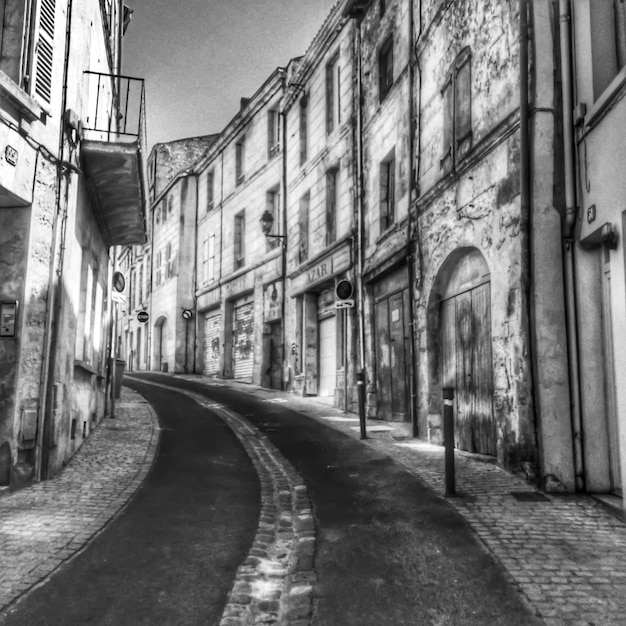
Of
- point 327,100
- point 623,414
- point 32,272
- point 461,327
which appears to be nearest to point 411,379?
point 461,327

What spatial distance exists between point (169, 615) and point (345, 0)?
48.5ft

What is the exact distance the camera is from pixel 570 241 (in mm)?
6715

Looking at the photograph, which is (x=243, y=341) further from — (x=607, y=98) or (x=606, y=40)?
(x=607, y=98)

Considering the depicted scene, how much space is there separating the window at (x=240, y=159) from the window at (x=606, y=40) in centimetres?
1805

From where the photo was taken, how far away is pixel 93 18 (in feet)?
31.1

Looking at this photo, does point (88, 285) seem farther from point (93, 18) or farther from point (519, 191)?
point (519, 191)

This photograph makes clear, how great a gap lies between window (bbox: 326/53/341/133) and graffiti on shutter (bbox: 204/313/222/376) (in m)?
10.6

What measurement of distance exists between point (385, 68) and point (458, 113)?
4.91 m

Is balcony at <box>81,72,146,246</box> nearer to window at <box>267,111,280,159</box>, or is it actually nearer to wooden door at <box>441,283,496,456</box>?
wooden door at <box>441,283,496,456</box>

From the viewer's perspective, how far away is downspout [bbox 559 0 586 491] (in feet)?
21.2

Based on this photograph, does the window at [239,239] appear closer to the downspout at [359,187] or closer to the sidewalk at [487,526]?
the downspout at [359,187]

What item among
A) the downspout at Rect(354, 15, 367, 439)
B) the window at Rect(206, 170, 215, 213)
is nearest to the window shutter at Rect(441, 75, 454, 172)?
the downspout at Rect(354, 15, 367, 439)

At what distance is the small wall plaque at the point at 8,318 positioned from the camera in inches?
269

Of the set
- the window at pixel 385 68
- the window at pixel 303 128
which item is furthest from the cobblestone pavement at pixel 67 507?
the window at pixel 303 128
